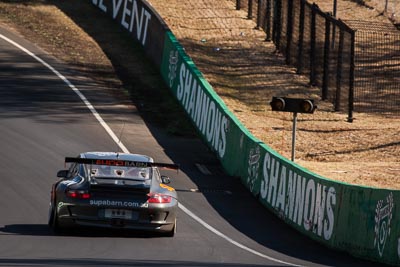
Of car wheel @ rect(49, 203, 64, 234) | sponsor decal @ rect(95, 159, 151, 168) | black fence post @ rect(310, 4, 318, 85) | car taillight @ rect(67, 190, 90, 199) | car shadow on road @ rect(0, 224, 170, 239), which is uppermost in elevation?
black fence post @ rect(310, 4, 318, 85)

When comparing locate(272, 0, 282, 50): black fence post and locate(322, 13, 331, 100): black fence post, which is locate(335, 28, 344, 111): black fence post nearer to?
locate(322, 13, 331, 100): black fence post

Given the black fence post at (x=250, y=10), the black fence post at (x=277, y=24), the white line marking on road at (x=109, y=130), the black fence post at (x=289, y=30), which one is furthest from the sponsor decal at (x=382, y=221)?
the black fence post at (x=250, y=10)

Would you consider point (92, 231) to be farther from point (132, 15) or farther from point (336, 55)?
point (336, 55)

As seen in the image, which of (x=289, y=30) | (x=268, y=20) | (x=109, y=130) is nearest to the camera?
(x=109, y=130)

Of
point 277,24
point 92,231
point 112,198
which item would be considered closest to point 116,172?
point 112,198

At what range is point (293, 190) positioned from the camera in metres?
23.4

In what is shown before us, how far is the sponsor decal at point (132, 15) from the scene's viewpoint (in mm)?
41634

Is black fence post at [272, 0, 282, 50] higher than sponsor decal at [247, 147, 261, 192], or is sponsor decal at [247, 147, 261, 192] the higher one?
black fence post at [272, 0, 282, 50]

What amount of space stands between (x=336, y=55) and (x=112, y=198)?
24992 millimetres

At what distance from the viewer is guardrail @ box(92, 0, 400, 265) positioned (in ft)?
64.9

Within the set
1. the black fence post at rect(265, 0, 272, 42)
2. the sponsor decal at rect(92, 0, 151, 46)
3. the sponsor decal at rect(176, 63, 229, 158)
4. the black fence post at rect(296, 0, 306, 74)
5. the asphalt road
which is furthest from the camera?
the black fence post at rect(265, 0, 272, 42)

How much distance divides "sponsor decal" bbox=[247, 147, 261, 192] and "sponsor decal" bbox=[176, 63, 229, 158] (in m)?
2.76

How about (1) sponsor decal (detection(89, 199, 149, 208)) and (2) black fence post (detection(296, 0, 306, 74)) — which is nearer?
(1) sponsor decal (detection(89, 199, 149, 208))

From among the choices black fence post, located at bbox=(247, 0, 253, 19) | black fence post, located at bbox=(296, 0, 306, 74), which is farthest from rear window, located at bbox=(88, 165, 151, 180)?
black fence post, located at bbox=(247, 0, 253, 19)
